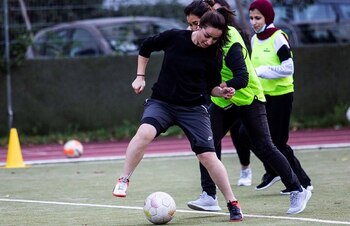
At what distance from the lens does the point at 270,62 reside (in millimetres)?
9750

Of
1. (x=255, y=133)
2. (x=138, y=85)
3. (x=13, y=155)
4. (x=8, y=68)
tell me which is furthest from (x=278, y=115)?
(x=8, y=68)

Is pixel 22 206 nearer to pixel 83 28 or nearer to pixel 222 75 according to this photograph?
pixel 222 75

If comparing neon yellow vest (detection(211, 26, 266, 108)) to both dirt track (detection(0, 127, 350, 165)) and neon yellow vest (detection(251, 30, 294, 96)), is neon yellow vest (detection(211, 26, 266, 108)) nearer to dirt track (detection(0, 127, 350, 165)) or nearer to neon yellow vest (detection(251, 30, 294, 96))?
neon yellow vest (detection(251, 30, 294, 96))

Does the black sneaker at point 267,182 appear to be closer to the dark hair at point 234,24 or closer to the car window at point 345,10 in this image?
the dark hair at point 234,24

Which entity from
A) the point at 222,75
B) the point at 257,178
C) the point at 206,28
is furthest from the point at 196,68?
the point at 257,178

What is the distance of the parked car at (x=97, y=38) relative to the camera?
1967cm

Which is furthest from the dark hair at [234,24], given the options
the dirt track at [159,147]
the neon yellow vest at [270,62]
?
the dirt track at [159,147]

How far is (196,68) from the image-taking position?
7965mm

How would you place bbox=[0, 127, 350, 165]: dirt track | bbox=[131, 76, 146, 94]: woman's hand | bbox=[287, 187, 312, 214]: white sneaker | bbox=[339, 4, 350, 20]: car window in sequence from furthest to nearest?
bbox=[339, 4, 350, 20]: car window → bbox=[0, 127, 350, 165]: dirt track → bbox=[287, 187, 312, 214]: white sneaker → bbox=[131, 76, 146, 94]: woman's hand

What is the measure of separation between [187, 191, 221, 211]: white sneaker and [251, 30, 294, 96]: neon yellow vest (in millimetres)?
1586

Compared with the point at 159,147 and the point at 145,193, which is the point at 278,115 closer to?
the point at 145,193

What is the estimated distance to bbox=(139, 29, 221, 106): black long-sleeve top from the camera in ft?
26.1

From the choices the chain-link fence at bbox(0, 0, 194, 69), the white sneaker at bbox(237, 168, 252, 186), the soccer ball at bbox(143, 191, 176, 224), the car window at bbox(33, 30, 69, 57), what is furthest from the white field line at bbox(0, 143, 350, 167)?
the soccer ball at bbox(143, 191, 176, 224)

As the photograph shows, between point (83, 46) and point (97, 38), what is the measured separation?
1.35ft
